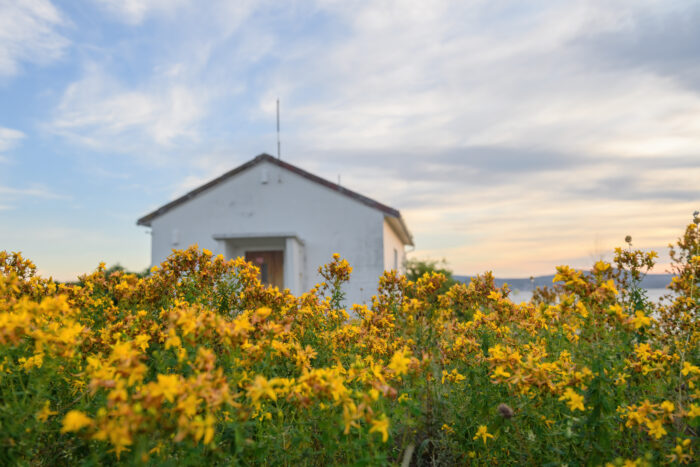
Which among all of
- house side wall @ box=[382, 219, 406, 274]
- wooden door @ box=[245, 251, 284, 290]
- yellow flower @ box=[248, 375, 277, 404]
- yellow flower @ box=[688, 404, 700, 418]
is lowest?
yellow flower @ box=[688, 404, 700, 418]

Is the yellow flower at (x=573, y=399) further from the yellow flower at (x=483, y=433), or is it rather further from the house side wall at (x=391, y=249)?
the house side wall at (x=391, y=249)

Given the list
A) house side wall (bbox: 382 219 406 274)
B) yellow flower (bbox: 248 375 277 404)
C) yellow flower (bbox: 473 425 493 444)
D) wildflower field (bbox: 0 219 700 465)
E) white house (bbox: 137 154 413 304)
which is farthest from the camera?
house side wall (bbox: 382 219 406 274)

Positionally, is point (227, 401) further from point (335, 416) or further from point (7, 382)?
point (7, 382)

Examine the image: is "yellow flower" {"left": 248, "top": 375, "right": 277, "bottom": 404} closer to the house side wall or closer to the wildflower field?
the wildflower field


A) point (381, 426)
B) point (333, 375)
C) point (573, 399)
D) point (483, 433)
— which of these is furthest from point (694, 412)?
point (333, 375)

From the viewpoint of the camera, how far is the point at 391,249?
58.3 ft

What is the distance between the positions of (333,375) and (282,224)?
13213 millimetres

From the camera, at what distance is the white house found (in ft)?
48.7

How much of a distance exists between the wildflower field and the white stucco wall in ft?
32.9

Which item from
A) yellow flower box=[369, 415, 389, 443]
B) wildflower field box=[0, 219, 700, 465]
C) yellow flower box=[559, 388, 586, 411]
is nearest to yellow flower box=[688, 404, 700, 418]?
wildflower field box=[0, 219, 700, 465]

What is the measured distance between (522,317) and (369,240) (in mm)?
9948

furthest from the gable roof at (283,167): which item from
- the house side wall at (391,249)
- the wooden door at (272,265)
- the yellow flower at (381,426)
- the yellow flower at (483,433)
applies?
the yellow flower at (381,426)

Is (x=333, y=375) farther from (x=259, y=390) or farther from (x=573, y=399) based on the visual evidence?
(x=573, y=399)

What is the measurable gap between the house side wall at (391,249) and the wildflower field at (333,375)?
973cm
